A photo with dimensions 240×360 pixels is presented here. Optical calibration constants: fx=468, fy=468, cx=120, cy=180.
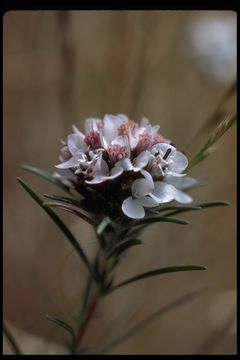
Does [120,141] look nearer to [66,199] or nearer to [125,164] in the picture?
[125,164]

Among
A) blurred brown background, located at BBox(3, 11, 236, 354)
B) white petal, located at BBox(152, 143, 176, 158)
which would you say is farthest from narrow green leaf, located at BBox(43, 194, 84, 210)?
blurred brown background, located at BBox(3, 11, 236, 354)

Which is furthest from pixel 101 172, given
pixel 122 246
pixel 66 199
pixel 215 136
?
pixel 215 136

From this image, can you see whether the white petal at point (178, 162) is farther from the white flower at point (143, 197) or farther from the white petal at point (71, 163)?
the white petal at point (71, 163)

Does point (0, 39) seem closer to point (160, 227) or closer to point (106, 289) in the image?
point (106, 289)

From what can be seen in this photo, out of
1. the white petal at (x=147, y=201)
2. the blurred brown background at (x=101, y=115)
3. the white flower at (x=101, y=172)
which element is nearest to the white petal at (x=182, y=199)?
the white petal at (x=147, y=201)

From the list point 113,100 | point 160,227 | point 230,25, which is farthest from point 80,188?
point 230,25
